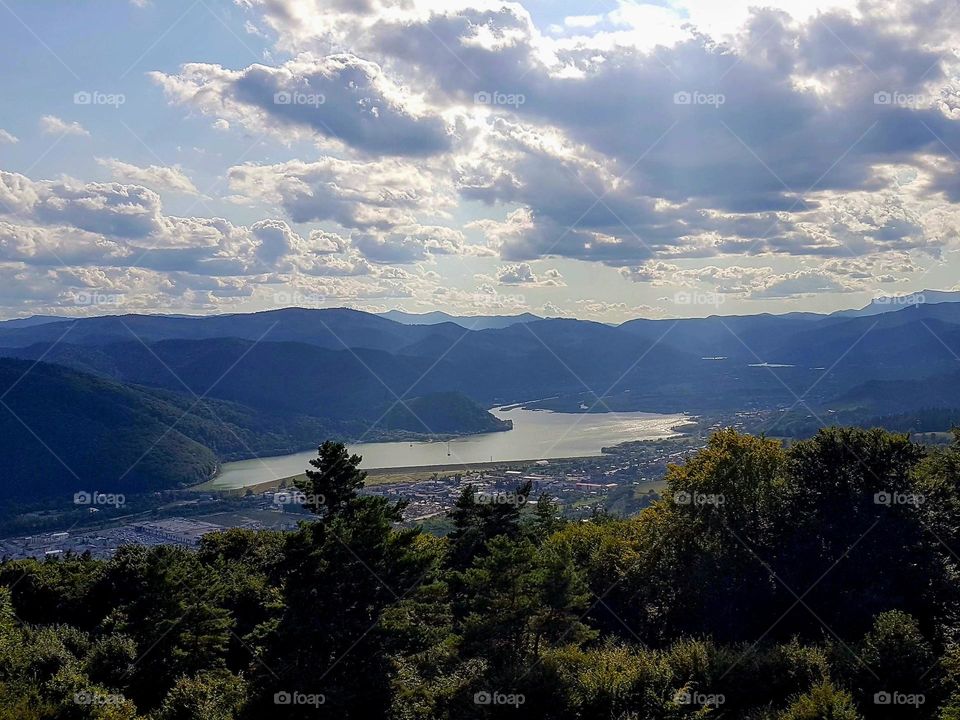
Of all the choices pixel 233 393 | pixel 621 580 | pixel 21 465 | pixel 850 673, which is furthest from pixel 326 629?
pixel 233 393

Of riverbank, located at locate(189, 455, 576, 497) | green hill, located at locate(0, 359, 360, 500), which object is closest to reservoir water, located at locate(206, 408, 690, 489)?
riverbank, located at locate(189, 455, 576, 497)

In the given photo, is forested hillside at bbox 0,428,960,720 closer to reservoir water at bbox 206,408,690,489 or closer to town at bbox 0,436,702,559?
town at bbox 0,436,702,559

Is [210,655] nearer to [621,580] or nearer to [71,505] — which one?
[621,580]

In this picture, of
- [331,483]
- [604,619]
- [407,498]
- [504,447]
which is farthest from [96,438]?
[604,619]

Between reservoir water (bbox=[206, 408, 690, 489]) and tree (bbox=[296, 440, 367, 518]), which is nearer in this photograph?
tree (bbox=[296, 440, 367, 518])

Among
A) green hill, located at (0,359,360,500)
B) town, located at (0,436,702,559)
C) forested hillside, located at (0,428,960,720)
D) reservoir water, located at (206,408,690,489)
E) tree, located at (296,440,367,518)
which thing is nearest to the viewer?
forested hillside, located at (0,428,960,720)

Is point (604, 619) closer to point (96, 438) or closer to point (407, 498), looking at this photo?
point (407, 498)
